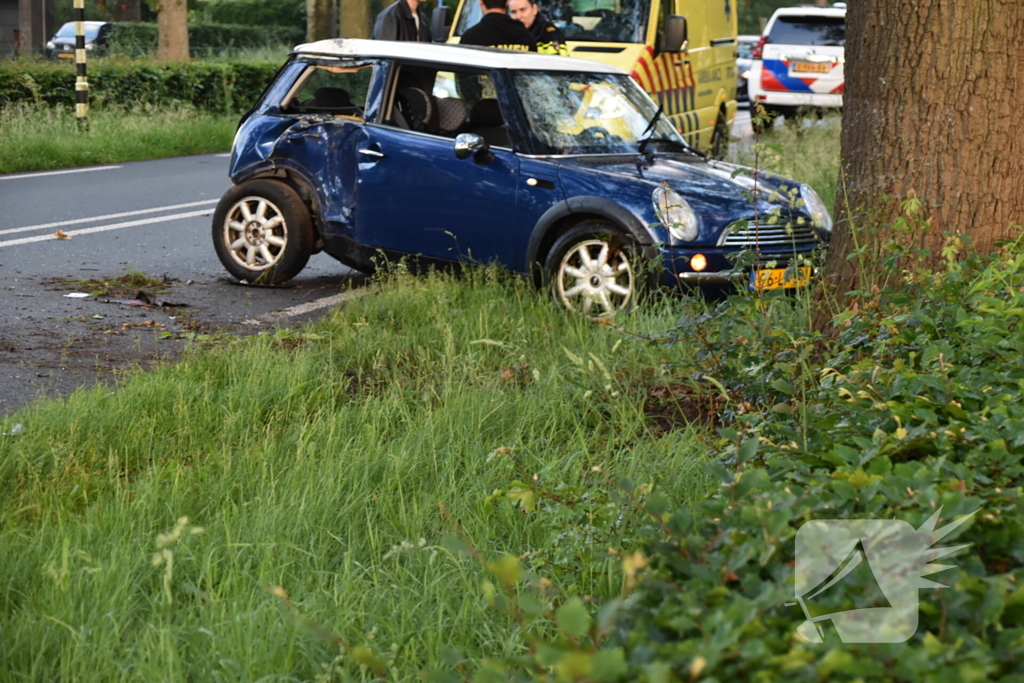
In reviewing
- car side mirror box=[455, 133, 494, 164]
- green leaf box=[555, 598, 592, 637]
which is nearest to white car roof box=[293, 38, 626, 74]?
car side mirror box=[455, 133, 494, 164]

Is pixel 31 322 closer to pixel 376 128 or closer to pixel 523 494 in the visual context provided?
pixel 376 128

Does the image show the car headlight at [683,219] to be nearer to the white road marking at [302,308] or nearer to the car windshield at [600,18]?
the white road marking at [302,308]

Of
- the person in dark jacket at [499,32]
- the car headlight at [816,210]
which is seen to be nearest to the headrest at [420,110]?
the person in dark jacket at [499,32]

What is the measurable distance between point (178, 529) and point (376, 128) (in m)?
5.49

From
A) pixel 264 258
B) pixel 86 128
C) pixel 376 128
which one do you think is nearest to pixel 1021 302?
pixel 376 128

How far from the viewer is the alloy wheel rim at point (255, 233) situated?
27.2ft

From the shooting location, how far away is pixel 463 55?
8031mm

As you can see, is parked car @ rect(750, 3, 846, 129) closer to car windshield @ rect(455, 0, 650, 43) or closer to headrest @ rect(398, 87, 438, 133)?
car windshield @ rect(455, 0, 650, 43)

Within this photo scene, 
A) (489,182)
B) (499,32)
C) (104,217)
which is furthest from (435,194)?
(104,217)

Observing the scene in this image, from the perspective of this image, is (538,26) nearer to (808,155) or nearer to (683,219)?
(683,219)

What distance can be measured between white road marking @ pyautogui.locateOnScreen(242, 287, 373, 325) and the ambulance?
4.03 m

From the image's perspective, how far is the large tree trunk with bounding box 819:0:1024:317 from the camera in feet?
16.6

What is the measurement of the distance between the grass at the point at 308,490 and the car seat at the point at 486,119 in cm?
199

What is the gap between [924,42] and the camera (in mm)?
5098
